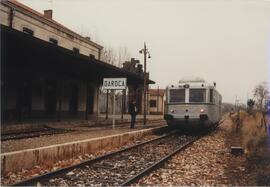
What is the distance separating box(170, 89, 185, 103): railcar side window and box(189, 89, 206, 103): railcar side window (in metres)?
0.42

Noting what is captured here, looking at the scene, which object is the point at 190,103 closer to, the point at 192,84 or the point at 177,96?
the point at 177,96

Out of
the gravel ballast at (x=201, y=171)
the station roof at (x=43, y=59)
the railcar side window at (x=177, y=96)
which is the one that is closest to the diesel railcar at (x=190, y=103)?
the railcar side window at (x=177, y=96)

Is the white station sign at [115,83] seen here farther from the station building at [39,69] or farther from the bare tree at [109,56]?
the bare tree at [109,56]

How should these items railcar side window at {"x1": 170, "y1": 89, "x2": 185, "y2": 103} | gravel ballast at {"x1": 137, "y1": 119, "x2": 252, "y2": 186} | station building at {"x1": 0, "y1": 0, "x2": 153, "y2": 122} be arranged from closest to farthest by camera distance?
1. gravel ballast at {"x1": 137, "y1": 119, "x2": 252, "y2": 186}
2. station building at {"x1": 0, "y1": 0, "x2": 153, "y2": 122}
3. railcar side window at {"x1": 170, "y1": 89, "x2": 185, "y2": 103}

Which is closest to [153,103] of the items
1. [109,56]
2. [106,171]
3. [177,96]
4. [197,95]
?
[109,56]

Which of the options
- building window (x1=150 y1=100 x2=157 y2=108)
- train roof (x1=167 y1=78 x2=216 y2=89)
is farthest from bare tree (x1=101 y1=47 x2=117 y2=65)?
train roof (x1=167 y1=78 x2=216 y2=89)

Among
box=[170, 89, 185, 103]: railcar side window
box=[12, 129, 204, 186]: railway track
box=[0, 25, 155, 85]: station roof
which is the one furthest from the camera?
box=[170, 89, 185, 103]: railcar side window

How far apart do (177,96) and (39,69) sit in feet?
28.8

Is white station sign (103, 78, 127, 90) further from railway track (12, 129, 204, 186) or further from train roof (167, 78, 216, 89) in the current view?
railway track (12, 129, 204, 186)

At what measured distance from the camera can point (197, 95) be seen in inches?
756

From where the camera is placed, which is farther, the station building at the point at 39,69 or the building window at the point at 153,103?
the building window at the point at 153,103

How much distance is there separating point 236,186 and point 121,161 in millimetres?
3676

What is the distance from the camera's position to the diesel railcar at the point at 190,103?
18.8 metres

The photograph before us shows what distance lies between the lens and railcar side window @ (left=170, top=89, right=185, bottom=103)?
64.0 ft
